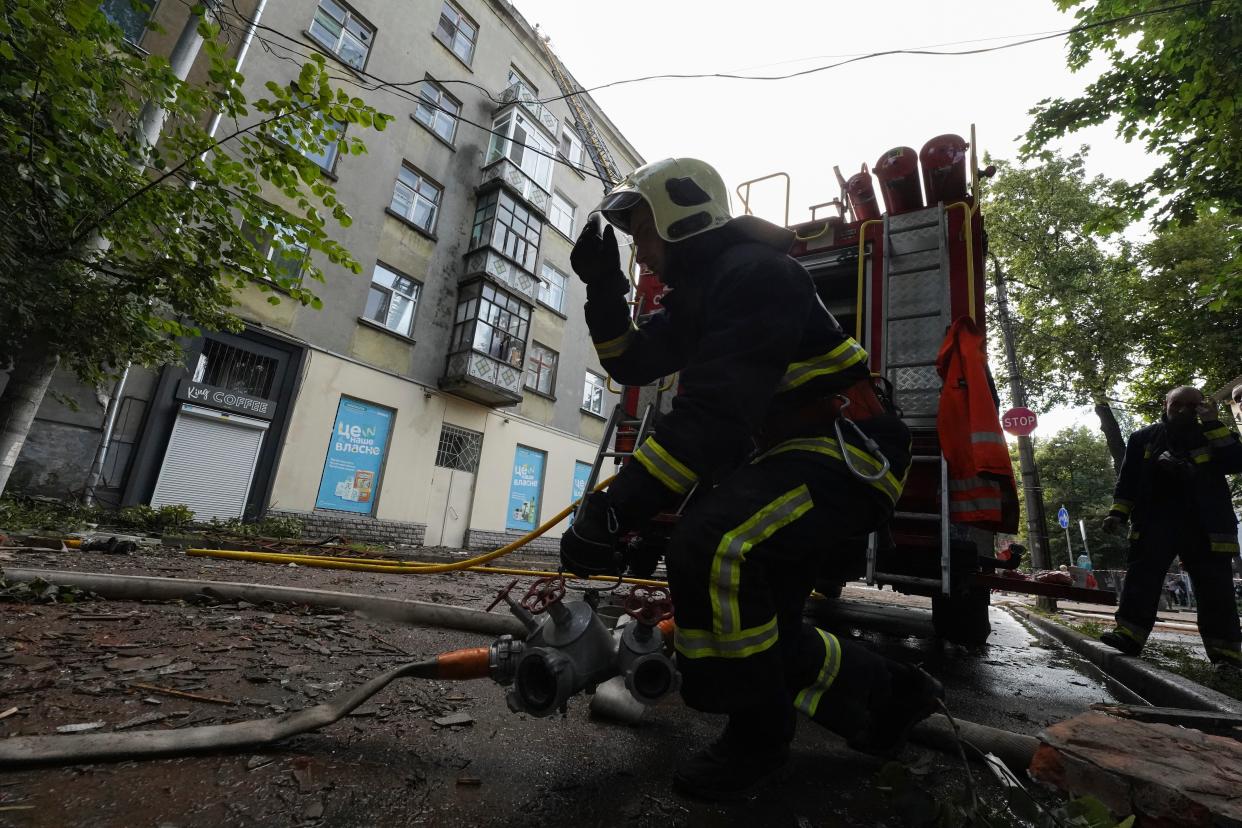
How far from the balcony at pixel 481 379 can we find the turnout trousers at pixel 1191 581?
42.0ft

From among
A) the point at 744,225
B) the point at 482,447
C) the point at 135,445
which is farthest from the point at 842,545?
the point at 482,447

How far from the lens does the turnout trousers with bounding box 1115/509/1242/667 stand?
11.6 feet

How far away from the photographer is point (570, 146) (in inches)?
798

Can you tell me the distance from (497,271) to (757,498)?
14632mm

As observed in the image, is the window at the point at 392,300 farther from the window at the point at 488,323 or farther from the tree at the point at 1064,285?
the tree at the point at 1064,285

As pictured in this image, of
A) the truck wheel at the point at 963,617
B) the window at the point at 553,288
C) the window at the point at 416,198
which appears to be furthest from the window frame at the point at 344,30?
the truck wheel at the point at 963,617

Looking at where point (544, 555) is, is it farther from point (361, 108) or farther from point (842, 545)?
point (842, 545)

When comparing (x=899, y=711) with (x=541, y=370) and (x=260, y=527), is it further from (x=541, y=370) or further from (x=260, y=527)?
(x=541, y=370)

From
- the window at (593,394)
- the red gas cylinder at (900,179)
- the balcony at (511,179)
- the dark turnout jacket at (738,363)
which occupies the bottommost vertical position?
the dark turnout jacket at (738,363)

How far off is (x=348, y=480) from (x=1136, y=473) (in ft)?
42.8

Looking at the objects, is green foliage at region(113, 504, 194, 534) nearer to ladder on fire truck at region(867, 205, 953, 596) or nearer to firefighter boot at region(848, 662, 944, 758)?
firefighter boot at region(848, 662, 944, 758)

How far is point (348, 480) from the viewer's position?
12.1 m

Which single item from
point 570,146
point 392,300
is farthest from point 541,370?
point 570,146

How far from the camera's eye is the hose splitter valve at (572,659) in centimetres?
163
